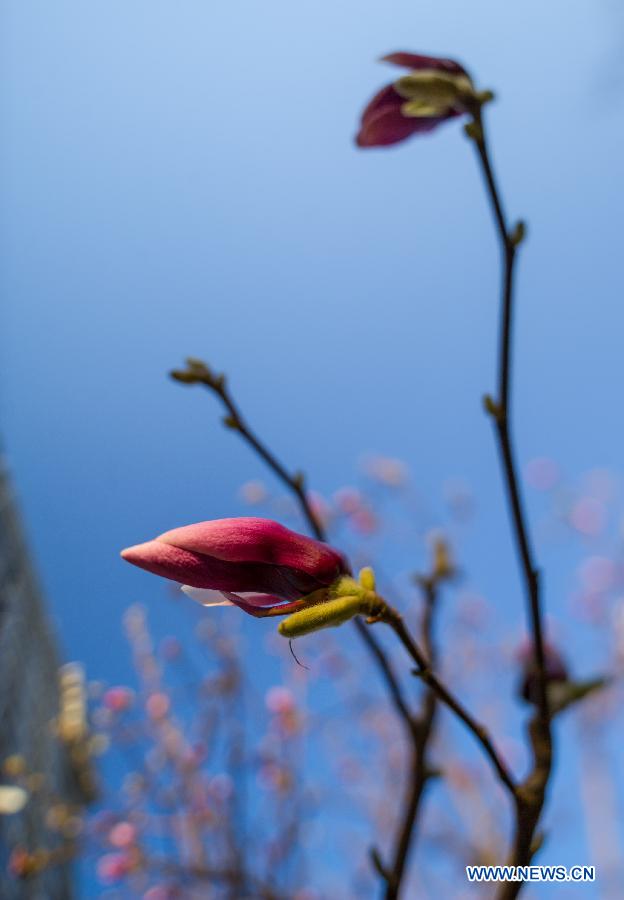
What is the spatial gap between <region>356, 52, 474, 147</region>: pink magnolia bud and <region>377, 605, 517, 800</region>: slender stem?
0.49 m

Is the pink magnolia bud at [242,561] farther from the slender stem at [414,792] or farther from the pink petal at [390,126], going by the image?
the pink petal at [390,126]

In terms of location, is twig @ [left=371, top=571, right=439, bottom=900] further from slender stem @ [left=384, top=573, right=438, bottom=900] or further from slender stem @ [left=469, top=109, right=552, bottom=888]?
slender stem @ [left=469, top=109, right=552, bottom=888]

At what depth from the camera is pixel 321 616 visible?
41 centimetres

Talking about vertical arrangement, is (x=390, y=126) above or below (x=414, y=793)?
above

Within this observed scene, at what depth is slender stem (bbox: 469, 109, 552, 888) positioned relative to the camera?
0.43 m

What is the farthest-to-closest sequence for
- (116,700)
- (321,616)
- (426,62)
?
(116,700) < (426,62) < (321,616)

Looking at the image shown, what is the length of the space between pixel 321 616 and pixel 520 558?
191 millimetres

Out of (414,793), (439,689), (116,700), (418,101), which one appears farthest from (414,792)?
(116,700)

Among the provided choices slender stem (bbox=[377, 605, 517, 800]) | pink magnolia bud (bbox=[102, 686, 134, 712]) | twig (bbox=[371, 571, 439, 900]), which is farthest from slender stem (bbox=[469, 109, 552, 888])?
pink magnolia bud (bbox=[102, 686, 134, 712])

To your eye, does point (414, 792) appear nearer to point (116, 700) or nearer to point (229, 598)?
point (229, 598)

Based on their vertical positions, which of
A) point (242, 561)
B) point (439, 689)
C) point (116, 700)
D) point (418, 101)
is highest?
point (418, 101)

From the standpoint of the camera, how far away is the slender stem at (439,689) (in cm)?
43

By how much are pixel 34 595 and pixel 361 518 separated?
8.78ft

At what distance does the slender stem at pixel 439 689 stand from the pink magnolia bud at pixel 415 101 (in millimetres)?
490
